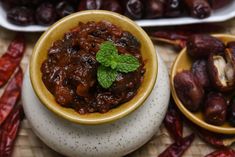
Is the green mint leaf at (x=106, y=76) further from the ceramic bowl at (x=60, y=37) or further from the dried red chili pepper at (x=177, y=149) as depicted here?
the dried red chili pepper at (x=177, y=149)

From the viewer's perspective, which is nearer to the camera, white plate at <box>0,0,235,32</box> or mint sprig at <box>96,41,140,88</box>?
mint sprig at <box>96,41,140,88</box>

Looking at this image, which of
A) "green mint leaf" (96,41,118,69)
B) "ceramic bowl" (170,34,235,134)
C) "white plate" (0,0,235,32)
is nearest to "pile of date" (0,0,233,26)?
"white plate" (0,0,235,32)

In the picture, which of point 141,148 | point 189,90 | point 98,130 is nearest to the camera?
point 98,130

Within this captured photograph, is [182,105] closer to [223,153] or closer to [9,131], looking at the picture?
[223,153]

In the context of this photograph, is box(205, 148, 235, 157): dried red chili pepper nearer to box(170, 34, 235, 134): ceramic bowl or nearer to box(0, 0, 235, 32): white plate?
box(170, 34, 235, 134): ceramic bowl

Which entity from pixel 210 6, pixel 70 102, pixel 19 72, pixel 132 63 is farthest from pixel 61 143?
pixel 210 6

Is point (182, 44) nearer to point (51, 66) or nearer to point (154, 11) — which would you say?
point (154, 11)

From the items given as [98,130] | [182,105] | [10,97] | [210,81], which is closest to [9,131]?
[10,97]
